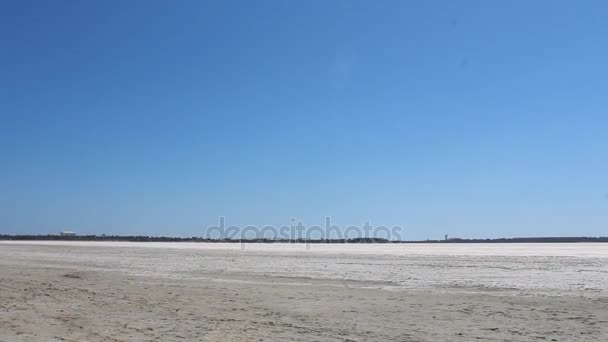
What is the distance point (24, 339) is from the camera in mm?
10297

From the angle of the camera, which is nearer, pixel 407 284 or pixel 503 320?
pixel 503 320

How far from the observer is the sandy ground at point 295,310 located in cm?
1081

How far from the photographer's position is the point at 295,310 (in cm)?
1386

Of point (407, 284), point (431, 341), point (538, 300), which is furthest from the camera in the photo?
point (407, 284)

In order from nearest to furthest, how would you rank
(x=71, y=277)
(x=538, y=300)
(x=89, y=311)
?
(x=89, y=311) < (x=538, y=300) < (x=71, y=277)

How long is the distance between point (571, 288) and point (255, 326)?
1035 cm

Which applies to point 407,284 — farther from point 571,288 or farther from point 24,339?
point 24,339

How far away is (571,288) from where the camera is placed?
17078 mm

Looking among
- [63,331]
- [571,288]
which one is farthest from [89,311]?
[571,288]

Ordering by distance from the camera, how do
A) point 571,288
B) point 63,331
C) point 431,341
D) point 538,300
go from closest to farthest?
1. point 431,341
2. point 63,331
3. point 538,300
4. point 571,288

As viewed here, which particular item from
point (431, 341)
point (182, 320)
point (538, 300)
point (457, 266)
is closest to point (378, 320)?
point (431, 341)

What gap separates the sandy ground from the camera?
35.5 ft

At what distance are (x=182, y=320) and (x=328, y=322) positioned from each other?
3.12m

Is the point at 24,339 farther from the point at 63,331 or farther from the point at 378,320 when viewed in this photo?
the point at 378,320
